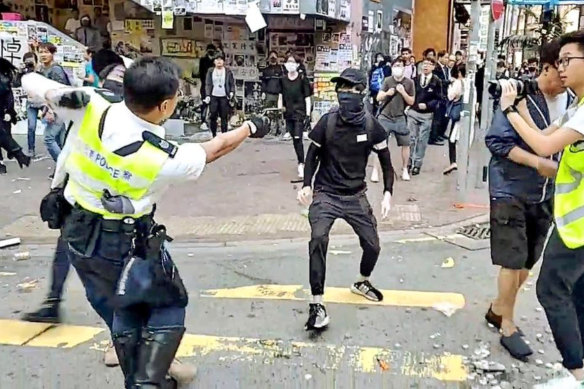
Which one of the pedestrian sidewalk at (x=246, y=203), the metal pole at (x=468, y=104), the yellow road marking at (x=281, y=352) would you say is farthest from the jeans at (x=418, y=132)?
the yellow road marking at (x=281, y=352)

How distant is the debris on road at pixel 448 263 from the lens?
608 centimetres

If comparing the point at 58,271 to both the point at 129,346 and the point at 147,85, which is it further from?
the point at 147,85

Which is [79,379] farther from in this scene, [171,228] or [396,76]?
[396,76]

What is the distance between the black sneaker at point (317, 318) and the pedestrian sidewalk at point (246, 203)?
218cm

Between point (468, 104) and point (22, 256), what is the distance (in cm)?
568

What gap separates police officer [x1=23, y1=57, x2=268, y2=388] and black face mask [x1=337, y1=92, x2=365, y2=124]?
1489 millimetres

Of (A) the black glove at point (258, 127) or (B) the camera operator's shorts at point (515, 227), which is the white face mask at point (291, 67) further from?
(A) the black glove at point (258, 127)

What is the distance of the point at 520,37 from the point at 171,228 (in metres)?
21.9

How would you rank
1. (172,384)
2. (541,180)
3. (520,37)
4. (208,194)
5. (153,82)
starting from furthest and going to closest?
(520,37), (208,194), (541,180), (172,384), (153,82)

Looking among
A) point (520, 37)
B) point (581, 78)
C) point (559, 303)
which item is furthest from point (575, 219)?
point (520, 37)

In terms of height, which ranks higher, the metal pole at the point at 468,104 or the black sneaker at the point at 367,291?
the metal pole at the point at 468,104

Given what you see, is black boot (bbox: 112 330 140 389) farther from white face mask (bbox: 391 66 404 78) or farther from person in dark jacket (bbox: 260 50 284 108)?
person in dark jacket (bbox: 260 50 284 108)

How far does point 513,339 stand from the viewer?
13.8 feet

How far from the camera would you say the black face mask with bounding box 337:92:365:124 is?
461 cm
